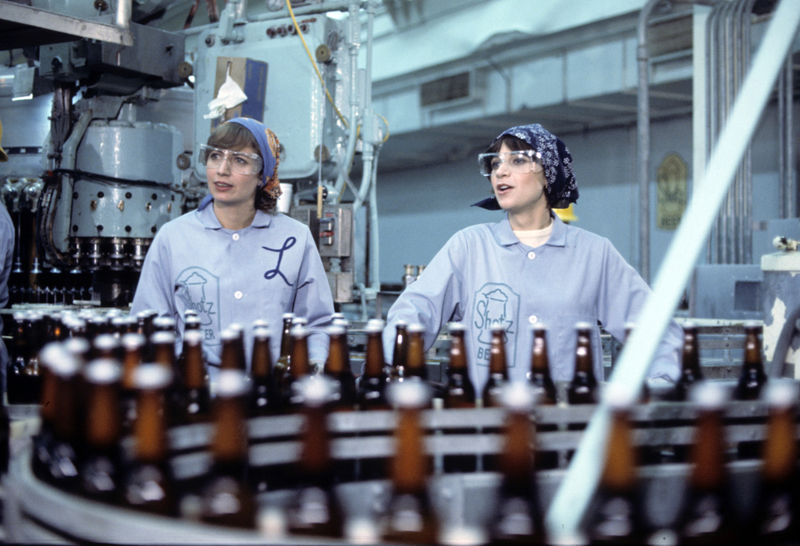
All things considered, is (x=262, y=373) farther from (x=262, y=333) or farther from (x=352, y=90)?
(x=352, y=90)

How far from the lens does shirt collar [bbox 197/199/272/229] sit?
2.25 metres

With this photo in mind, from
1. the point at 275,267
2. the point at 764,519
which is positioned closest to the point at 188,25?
the point at 275,267

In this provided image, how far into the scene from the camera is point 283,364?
1.74 meters

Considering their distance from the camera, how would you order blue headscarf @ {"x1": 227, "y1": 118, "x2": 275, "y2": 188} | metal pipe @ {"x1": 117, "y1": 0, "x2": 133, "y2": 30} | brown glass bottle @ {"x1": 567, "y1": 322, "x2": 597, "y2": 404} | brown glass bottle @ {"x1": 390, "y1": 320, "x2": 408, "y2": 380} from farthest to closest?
metal pipe @ {"x1": 117, "y1": 0, "x2": 133, "y2": 30} < blue headscarf @ {"x1": 227, "y1": 118, "x2": 275, "y2": 188} < brown glass bottle @ {"x1": 390, "y1": 320, "x2": 408, "y2": 380} < brown glass bottle @ {"x1": 567, "y1": 322, "x2": 597, "y2": 404}

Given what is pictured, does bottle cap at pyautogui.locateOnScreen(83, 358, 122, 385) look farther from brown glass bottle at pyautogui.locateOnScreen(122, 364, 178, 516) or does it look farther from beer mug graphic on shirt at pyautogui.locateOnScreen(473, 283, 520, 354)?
beer mug graphic on shirt at pyautogui.locateOnScreen(473, 283, 520, 354)

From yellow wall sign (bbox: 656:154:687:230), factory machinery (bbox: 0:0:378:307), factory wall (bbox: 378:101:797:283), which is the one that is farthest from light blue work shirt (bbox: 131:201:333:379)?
yellow wall sign (bbox: 656:154:687:230)

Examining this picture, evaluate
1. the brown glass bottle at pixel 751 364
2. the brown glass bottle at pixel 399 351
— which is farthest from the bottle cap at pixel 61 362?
the brown glass bottle at pixel 751 364

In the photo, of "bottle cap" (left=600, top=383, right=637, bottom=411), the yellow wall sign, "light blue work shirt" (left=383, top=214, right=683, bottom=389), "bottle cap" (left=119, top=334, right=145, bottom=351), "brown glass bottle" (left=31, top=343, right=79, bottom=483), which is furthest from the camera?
the yellow wall sign

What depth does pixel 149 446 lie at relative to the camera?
888 millimetres

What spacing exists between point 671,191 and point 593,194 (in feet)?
3.38

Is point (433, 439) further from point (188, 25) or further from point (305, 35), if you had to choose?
point (188, 25)

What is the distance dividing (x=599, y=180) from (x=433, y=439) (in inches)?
308

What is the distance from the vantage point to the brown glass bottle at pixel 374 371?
1446 mm

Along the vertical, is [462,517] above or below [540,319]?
below
